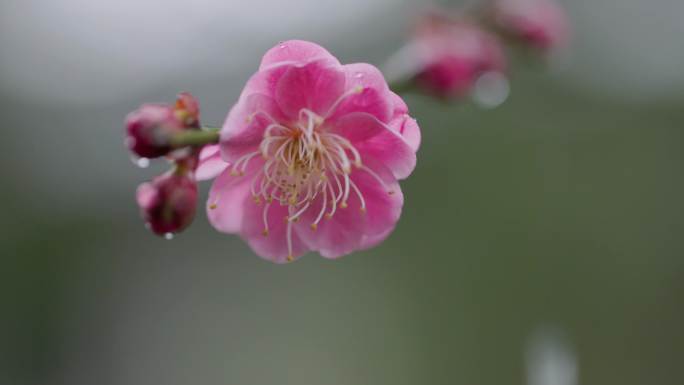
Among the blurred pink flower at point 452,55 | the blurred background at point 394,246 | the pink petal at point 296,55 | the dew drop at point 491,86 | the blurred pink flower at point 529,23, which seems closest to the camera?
the pink petal at point 296,55

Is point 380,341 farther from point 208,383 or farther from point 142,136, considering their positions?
point 142,136

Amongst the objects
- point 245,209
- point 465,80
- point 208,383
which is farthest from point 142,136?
point 208,383

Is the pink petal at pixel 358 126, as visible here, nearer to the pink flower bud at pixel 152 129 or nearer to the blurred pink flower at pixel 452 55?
the pink flower bud at pixel 152 129

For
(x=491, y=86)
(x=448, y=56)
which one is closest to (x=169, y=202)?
(x=448, y=56)

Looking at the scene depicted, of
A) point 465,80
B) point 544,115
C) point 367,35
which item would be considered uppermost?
point 367,35

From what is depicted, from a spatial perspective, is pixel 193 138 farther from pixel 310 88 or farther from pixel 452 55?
pixel 452 55

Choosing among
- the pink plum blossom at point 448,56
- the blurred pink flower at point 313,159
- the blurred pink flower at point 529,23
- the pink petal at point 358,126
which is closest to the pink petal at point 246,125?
the blurred pink flower at point 313,159

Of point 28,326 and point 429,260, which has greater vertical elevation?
point 429,260
